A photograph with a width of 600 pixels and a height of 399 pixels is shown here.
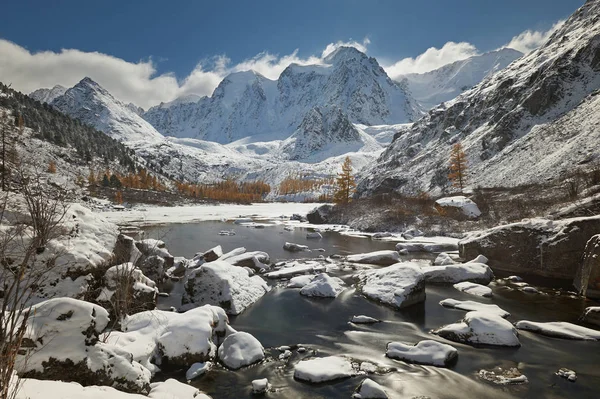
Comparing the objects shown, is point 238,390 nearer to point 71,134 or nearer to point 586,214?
point 586,214

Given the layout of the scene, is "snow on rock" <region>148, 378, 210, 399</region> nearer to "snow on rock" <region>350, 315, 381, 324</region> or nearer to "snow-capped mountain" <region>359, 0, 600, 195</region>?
"snow on rock" <region>350, 315, 381, 324</region>

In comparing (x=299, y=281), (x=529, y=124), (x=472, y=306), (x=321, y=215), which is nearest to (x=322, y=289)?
(x=299, y=281)

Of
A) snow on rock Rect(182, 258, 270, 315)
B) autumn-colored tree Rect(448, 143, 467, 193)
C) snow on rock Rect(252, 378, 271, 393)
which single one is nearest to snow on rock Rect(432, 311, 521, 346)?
snow on rock Rect(252, 378, 271, 393)

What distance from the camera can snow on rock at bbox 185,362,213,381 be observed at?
33.3 ft

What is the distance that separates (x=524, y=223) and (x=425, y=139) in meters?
135

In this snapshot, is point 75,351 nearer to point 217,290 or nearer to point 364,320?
point 217,290

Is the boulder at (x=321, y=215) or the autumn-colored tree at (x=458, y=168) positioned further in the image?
the autumn-colored tree at (x=458, y=168)

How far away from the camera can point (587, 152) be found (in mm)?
54375

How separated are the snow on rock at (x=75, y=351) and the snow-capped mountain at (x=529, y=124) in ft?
219

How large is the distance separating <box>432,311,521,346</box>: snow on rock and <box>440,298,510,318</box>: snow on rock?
1986 mm

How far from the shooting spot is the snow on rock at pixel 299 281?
2020 cm

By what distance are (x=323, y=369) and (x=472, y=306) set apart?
31.6 ft

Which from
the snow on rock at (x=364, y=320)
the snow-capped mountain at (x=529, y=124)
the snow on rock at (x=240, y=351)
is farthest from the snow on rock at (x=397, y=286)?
the snow-capped mountain at (x=529, y=124)

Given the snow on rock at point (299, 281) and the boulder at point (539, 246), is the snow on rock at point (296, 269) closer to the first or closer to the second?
the snow on rock at point (299, 281)
